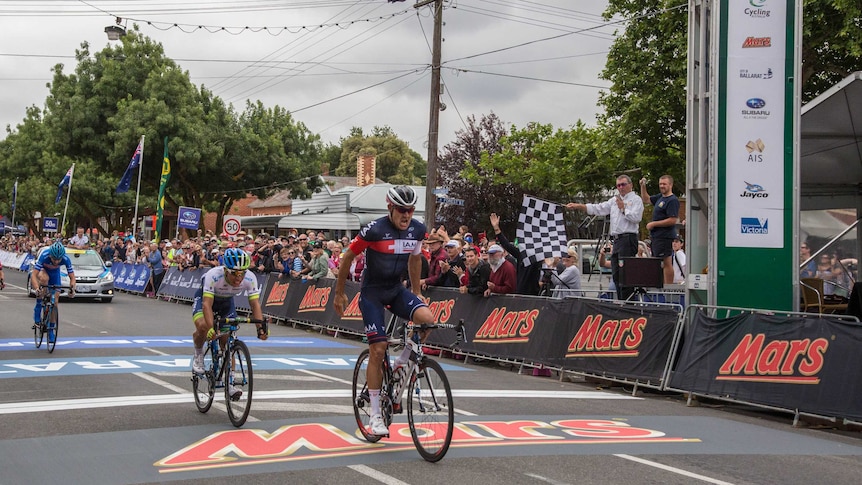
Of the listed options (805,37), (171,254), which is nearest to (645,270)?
(805,37)

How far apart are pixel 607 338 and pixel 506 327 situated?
7.78 feet

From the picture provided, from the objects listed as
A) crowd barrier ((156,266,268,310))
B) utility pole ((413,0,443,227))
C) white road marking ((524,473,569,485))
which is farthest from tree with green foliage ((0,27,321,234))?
white road marking ((524,473,569,485))

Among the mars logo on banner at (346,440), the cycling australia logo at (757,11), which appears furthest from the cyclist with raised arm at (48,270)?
the cycling australia logo at (757,11)

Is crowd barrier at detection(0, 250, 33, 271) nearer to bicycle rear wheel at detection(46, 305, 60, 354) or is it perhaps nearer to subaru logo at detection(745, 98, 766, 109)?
bicycle rear wheel at detection(46, 305, 60, 354)

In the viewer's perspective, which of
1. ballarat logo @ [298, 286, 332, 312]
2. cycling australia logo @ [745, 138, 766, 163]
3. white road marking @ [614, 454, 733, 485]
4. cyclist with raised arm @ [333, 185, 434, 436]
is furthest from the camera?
ballarat logo @ [298, 286, 332, 312]

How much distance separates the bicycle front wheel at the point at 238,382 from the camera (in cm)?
891

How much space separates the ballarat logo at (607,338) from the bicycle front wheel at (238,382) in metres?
5.73

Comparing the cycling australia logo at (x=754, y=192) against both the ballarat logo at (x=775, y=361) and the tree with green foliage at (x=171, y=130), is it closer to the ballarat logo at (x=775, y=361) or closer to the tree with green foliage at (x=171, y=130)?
the ballarat logo at (x=775, y=361)

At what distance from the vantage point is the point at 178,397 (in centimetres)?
1078

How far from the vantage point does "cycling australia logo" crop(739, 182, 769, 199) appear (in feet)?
41.7

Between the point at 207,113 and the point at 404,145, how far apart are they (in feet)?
179

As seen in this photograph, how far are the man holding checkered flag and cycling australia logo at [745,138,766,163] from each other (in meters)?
1.78

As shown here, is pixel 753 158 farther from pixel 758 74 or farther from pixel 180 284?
pixel 180 284

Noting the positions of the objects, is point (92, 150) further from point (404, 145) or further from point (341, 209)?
point (404, 145)
